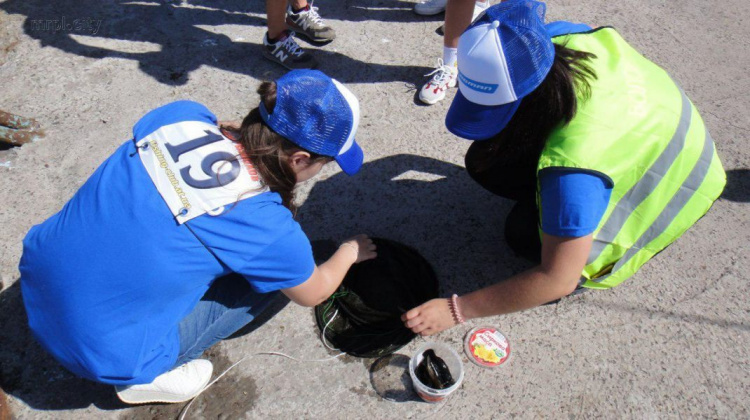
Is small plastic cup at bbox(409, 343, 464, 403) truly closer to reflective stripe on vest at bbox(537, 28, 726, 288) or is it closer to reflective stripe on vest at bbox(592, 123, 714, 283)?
reflective stripe on vest at bbox(537, 28, 726, 288)

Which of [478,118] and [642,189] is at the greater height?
[478,118]

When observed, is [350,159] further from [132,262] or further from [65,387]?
[65,387]

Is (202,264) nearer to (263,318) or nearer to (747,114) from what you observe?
(263,318)

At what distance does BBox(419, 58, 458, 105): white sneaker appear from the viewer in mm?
3066

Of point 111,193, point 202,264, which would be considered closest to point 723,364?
point 202,264

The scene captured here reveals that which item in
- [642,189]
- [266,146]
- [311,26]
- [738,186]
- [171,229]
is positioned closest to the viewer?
[171,229]

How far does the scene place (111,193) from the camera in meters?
1.51

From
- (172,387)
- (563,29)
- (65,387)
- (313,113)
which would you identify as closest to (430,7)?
(563,29)

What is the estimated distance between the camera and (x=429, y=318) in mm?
1948

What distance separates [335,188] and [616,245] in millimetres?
1359

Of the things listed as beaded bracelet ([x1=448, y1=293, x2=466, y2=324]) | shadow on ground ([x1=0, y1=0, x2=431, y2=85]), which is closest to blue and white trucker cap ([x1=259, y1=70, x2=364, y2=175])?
beaded bracelet ([x1=448, y1=293, x2=466, y2=324])

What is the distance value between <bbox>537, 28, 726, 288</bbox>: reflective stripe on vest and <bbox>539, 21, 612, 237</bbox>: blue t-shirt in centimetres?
3

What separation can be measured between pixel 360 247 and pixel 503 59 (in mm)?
951

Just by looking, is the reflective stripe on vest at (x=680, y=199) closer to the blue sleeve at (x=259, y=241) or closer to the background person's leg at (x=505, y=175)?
the background person's leg at (x=505, y=175)
